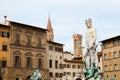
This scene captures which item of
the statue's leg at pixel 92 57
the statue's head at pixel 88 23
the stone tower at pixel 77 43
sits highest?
the stone tower at pixel 77 43

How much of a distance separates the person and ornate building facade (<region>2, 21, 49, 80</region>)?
117 feet

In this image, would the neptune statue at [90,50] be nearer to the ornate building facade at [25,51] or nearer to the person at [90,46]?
the person at [90,46]

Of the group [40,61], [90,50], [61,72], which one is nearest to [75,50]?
[61,72]

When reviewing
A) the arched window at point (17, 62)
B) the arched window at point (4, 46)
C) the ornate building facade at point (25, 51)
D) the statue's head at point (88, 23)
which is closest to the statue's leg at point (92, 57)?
the statue's head at point (88, 23)

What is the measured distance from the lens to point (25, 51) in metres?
55.9

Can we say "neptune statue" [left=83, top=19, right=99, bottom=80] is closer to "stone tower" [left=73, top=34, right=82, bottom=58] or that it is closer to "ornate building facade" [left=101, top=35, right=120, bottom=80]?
"ornate building facade" [left=101, top=35, right=120, bottom=80]

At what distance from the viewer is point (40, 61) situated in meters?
58.8

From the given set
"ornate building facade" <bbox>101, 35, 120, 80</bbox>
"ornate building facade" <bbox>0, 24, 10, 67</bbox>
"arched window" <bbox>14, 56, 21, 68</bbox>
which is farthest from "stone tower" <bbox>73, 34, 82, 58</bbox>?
"ornate building facade" <bbox>0, 24, 10, 67</bbox>

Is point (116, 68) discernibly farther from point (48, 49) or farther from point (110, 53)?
point (48, 49)

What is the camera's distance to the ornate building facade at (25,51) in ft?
174

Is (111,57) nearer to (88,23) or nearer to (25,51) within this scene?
(25,51)

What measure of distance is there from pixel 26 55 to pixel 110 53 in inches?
750

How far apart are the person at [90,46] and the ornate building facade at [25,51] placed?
117 feet

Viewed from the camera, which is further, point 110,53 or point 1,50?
point 110,53
